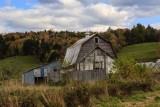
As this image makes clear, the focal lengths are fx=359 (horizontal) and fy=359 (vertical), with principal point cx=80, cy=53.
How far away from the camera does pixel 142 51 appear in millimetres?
108688

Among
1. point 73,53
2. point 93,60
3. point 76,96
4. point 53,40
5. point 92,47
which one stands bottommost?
point 76,96

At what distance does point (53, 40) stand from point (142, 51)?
2848cm

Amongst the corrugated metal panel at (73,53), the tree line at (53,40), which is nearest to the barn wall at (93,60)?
the corrugated metal panel at (73,53)

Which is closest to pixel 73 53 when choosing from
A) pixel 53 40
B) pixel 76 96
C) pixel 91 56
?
pixel 91 56

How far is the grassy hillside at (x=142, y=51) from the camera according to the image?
99.9 meters

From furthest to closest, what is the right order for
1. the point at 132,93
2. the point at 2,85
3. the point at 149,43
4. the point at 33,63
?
the point at 149,43 → the point at 33,63 → the point at 132,93 → the point at 2,85

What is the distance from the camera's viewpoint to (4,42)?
102m

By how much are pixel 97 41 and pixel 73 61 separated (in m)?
4.79

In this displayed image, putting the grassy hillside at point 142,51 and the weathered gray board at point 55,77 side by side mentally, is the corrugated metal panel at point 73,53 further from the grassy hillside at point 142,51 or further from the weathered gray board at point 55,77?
the grassy hillside at point 142,51

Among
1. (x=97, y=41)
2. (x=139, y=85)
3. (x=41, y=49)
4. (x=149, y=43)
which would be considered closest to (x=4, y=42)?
(x=41, y=49)

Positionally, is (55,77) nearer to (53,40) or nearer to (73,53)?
(73,53)

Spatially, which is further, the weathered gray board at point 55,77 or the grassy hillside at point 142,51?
the grassy hillside at point 142,51

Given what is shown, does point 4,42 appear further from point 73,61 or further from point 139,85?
point 139,85

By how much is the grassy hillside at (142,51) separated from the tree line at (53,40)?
283cm
